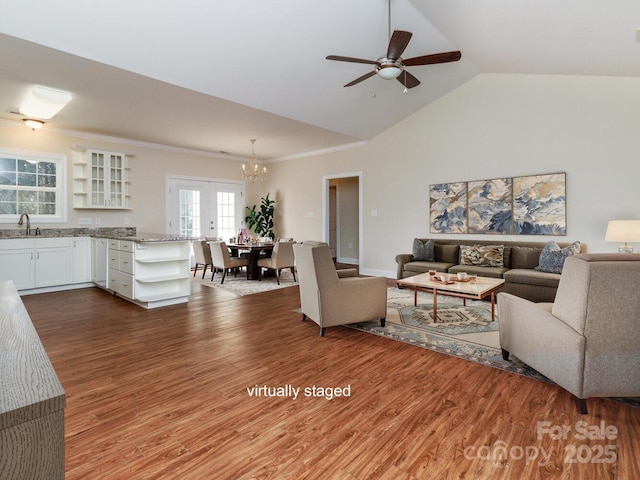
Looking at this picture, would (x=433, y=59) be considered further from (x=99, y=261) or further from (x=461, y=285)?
(x=99, y=261)

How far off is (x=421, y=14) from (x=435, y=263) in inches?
137

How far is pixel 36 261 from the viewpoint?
534 centimetres

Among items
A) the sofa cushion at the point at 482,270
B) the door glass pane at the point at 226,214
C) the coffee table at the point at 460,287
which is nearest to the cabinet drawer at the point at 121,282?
the door glass pane at the point at 226,214

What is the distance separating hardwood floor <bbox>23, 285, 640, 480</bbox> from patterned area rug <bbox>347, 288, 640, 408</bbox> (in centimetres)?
16

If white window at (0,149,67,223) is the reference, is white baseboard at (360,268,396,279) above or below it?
below

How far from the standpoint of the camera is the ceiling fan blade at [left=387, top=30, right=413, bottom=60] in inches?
113

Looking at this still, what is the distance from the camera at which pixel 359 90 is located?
206 inches

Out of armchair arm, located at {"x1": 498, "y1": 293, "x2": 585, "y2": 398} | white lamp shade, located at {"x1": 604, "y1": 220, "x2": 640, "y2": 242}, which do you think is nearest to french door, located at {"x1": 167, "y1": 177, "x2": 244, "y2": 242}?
armchair arm, located at {"x1": 498, "y1": 293, "x2": 585, "y2": 398}

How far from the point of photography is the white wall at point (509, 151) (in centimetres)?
459

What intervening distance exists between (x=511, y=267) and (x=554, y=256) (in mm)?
708

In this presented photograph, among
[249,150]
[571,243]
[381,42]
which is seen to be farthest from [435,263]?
[249,150]

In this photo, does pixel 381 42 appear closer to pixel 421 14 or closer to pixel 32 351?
pixel 421 14

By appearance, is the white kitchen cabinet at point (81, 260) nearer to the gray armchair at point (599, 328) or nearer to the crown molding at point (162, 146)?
the crown molding at point (162, 146)

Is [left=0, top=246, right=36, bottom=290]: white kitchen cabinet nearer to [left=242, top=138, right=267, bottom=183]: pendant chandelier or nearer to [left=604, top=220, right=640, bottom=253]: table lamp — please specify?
[left=242, top=138, right=267, bottom=183]: pendant chandelier
